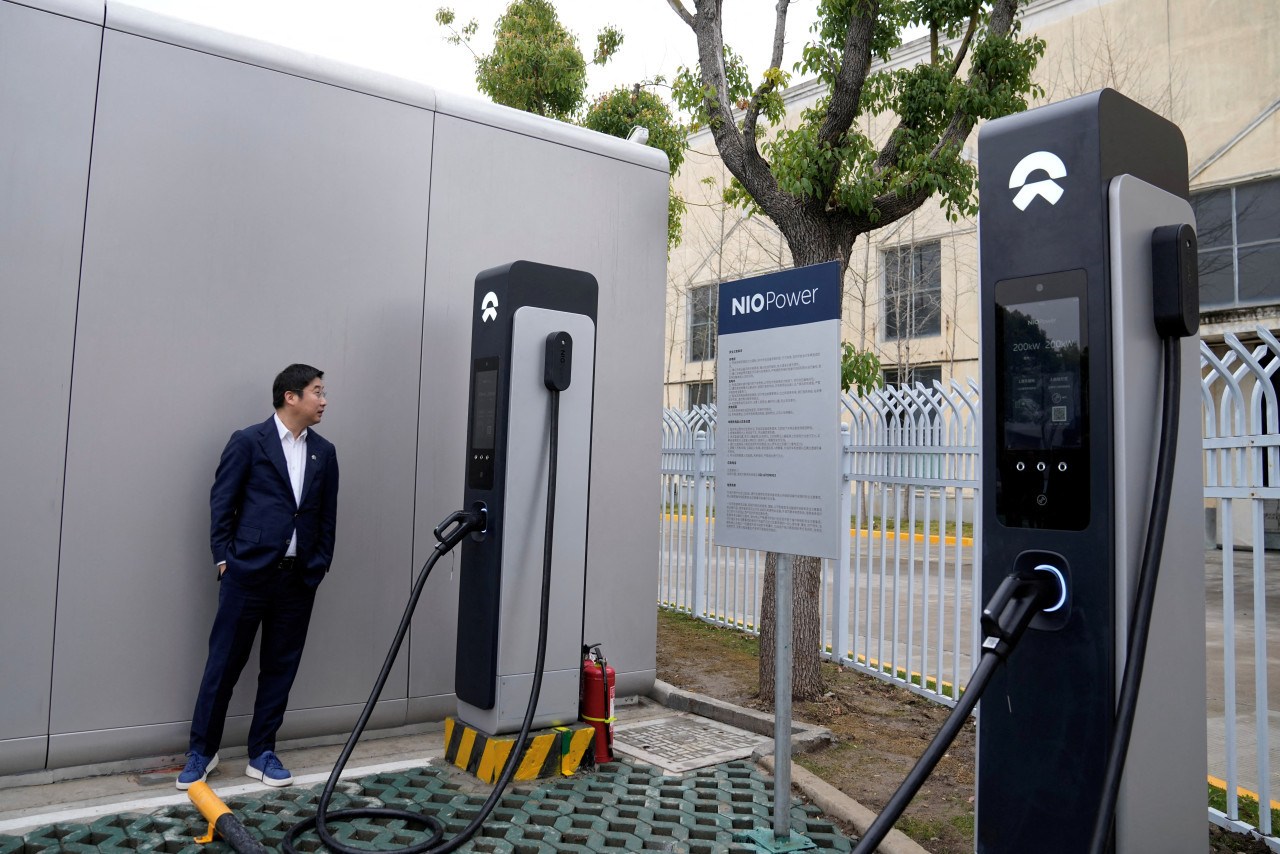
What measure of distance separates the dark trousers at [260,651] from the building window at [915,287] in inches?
604

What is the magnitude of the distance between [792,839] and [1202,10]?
625 inches

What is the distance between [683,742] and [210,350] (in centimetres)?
308

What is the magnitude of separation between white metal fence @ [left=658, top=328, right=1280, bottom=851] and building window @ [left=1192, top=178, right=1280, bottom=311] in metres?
3.18

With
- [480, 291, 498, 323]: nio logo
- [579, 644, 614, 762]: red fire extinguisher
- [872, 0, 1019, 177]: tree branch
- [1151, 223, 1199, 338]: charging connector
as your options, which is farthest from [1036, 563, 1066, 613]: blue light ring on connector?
[872, 0, 1019, 177]: tree branch

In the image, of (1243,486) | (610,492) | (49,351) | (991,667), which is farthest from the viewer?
(610,492)

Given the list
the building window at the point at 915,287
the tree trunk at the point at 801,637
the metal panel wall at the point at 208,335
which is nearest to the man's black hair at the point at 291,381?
the metal panel wall at the point at 208,335

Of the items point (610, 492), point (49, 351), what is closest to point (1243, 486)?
point (610, 492)

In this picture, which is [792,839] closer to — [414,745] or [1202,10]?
[414,745]

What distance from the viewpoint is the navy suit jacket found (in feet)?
12.8

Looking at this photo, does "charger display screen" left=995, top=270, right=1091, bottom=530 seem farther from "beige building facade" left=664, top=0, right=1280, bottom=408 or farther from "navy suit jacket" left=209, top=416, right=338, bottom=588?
"beige building facade" left=664, top=0, right=1280, bottom=408

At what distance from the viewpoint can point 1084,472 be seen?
2107 millimetres

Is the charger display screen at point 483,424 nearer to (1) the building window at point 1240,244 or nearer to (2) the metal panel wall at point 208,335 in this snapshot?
(2) the metal panel wall at point 208,335

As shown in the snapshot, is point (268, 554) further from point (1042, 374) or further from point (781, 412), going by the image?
point (1042, 374)

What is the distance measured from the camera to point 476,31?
43.7 ft
